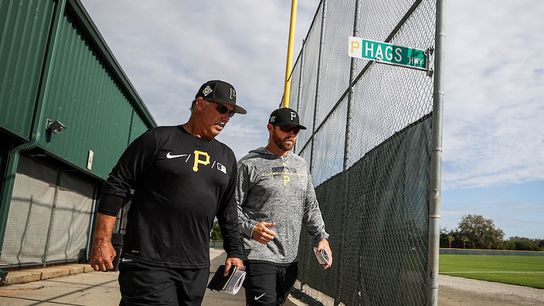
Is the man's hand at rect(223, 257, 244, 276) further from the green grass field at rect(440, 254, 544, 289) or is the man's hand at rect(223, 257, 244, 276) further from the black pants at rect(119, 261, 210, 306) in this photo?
the green grass field at rect(440, 254, 544, 289)

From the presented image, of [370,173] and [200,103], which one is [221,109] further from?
[370,173]

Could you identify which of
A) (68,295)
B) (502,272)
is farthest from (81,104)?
(502,272)

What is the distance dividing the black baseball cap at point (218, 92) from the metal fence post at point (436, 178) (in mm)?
1373

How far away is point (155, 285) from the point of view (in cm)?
227

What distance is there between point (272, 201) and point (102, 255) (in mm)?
1504

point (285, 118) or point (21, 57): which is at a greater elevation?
point (21, 57)

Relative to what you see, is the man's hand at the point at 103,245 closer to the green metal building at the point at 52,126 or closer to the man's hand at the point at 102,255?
the man's hand at the point at 102,255

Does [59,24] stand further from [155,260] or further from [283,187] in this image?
[155,260]

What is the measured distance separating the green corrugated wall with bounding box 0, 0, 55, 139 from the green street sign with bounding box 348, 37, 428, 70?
620cm

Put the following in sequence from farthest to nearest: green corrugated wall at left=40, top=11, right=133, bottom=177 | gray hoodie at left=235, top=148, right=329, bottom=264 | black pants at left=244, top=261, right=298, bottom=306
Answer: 1. green corrugated wall at left=40, top=11, right=133, bottom=177
2. gray hoodie at left=235, top=148, right=329, bottom=264
3. black pants at left=244, top=261, right=298, bottom=306

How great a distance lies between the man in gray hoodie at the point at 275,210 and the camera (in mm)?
3346

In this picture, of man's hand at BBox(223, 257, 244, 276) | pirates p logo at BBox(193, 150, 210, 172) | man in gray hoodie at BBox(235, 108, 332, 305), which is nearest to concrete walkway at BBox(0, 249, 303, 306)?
man in gray hoodie at BBox(235, 108, 332, 305)

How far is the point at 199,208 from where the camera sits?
2502 millimetres

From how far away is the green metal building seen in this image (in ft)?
26.2
